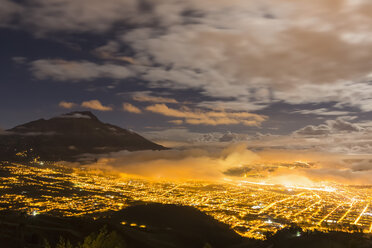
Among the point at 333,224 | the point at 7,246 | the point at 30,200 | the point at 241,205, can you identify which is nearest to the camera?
the point at 7,246

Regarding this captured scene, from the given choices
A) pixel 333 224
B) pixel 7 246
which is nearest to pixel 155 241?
pixel 7 246

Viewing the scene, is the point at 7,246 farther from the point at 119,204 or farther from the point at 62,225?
the point at 119,204

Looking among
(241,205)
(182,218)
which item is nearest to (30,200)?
(182,218)

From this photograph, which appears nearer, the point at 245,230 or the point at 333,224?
the point at 245,230

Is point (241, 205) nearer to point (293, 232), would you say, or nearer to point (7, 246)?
point (293, 232)

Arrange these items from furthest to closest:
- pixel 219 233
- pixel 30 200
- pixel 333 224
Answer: pixel 30 200
pixel 333 224
pixel 219 233

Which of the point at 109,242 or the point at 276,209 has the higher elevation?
the point at 109,242
